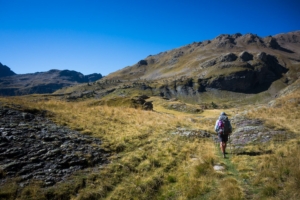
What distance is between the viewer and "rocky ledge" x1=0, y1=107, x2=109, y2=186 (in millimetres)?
9109

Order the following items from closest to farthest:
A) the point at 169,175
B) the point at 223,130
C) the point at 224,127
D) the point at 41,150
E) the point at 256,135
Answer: the point at 169,175, the point at 41,150, the point at 223,130, the point at 224,127, the point at 256,135

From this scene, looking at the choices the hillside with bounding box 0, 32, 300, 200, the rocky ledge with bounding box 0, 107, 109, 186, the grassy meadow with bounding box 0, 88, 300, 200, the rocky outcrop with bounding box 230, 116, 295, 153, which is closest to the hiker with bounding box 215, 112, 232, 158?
the grassy meadow with bounding box 0, 88, 300, 200

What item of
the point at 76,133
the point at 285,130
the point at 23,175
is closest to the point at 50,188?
the point at 23,175

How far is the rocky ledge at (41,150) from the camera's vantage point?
9.11 meters

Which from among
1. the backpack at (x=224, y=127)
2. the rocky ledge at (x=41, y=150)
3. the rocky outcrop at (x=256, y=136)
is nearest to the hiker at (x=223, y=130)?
the backpack at (x=224, y=127)

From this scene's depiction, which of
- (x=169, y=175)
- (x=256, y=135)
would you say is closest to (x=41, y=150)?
(x=169, y=175)

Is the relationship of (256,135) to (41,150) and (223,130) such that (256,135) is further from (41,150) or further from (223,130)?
(41,150)

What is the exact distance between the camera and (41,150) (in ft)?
35.6

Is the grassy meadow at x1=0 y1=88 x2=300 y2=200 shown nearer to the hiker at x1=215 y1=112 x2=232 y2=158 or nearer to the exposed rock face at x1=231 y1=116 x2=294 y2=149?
the hiker at x1=215 y1=112 x2=232 y2=158

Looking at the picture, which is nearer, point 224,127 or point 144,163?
point 144,163

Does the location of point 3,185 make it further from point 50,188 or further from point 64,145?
point 64,145

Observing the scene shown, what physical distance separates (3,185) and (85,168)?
3465mm

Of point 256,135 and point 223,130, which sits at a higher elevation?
point 223,130

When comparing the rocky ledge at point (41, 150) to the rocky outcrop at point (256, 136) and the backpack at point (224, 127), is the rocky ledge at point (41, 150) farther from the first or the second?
the rocky outcrop at point (256, 136)
